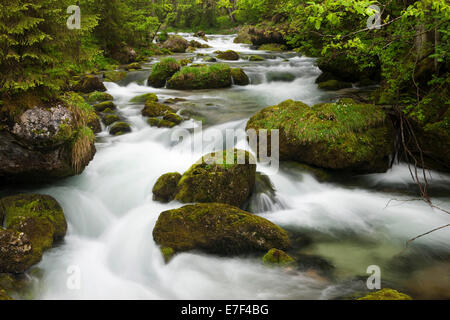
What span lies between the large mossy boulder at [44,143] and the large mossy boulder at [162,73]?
328 inches

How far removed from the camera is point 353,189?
6.96 meters

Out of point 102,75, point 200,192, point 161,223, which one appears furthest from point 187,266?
Answer: point 102,75

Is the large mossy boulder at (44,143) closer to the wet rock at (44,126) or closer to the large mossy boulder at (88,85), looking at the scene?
the wet rock at (44,126)

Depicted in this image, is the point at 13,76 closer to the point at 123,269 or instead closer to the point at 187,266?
the point at 123,269

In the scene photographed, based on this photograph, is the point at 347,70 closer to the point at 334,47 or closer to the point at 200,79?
the point at 200,79

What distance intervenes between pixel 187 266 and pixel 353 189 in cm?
427

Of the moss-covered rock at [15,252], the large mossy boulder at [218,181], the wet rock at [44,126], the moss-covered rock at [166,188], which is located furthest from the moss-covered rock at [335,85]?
the moss-covered rock at [15,252]

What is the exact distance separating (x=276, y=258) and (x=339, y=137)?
3706 mm

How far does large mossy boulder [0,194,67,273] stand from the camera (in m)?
4.15

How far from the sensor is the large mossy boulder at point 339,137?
708 centimetres

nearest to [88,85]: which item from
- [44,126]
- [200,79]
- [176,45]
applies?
[200,79]

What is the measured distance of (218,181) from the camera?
575 centimetres
